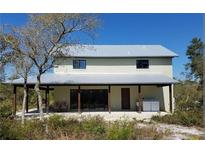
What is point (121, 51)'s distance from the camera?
2856cm

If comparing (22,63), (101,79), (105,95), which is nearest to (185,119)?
(101,79)

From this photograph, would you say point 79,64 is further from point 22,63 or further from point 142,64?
point 22,63

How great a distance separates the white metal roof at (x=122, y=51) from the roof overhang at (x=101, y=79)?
74.2 inches

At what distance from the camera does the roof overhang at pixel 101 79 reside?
2320 centimetres

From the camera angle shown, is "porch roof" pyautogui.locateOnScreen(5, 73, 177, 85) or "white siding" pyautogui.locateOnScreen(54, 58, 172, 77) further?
"white siding" pyautogui.locateOnScreen(54, 58, 172, 77)

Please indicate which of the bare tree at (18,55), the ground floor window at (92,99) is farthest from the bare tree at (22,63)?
the ground floor window at (92,99)

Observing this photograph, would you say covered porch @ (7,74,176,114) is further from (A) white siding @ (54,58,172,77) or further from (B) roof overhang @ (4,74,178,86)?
(A) white siding @ (54,58,172,77)

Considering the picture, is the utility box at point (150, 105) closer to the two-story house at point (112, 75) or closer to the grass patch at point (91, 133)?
the two-story house at point (112, 75)

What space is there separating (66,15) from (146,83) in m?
8.89

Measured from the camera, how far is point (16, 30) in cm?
1838

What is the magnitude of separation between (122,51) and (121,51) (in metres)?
0.09

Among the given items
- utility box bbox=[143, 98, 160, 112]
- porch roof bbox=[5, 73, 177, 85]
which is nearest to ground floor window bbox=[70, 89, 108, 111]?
porch roof bbox=[5, 73, 177, 85]

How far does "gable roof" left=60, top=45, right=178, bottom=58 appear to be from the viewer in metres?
27.0
